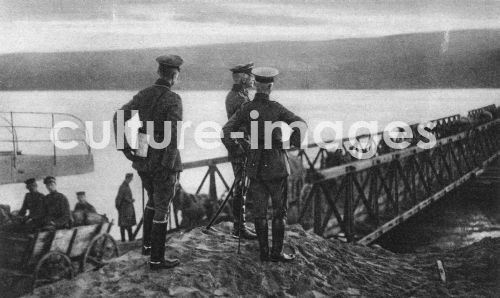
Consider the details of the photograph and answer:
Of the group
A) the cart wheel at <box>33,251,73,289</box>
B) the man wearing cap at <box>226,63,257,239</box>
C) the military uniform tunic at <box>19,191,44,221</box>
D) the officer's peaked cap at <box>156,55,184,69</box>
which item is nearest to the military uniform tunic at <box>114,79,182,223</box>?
the officer's peaked cap at <box>156,55,184,69</box>

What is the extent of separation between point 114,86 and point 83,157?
3.74 meters

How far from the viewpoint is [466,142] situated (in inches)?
478

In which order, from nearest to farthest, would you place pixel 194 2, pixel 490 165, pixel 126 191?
1. pixel 194 2
2. pixel 126 191
3. pixel 490 165

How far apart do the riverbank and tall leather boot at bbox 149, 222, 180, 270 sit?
3.1 inches

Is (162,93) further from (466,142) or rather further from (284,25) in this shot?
(466,142)

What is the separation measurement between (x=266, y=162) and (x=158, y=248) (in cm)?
123

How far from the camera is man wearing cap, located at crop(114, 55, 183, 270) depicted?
414 cm

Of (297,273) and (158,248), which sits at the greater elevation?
(158,248)

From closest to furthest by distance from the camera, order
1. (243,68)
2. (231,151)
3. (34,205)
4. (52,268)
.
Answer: (231,151) < (243,68) < (52,268) < (34,205)

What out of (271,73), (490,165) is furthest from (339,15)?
(490,165)

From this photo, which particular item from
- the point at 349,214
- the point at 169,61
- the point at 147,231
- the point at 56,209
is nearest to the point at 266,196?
the point at 147,231

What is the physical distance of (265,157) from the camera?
4422 mm

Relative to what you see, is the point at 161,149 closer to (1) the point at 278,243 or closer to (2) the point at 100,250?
(1) the point at 278,243

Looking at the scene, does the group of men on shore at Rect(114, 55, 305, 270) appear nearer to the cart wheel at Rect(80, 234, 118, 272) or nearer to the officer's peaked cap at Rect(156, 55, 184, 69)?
the officer's peaked cap at Rect(156, 55, 184, 69)
